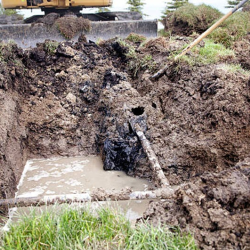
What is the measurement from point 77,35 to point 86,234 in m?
6.84

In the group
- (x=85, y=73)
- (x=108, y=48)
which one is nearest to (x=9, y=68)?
(x=85, y=73)

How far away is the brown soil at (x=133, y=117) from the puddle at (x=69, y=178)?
186mm

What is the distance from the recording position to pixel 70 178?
16.1ft

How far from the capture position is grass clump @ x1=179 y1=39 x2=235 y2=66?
5.77 meters

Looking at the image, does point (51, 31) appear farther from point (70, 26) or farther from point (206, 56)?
point (206, 56)

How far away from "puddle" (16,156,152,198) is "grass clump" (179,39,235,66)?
249 centimetres


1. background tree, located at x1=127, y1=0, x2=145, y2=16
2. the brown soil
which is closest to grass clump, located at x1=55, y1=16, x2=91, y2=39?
the brown soil

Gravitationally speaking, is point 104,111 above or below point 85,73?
below

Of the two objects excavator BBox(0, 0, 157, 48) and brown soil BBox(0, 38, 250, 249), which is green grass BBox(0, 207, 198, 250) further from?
excavator BBox(0, 0, 157, 48)

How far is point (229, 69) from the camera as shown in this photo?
17.1ft

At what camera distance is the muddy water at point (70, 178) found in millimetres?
4604

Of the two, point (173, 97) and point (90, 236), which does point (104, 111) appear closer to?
point (173, 97)

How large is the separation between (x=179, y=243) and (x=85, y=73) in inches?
185

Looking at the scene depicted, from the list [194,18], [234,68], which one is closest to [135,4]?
[194,18]
